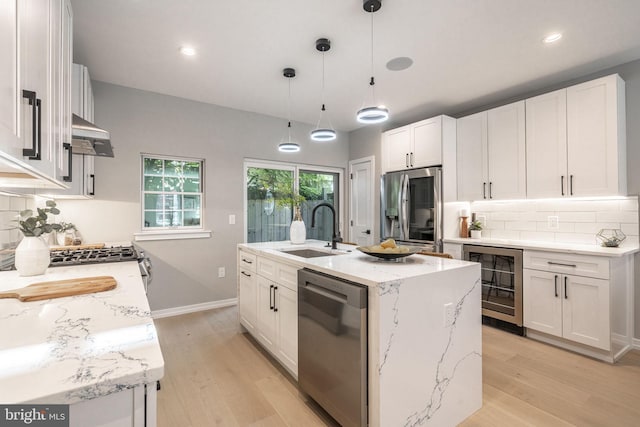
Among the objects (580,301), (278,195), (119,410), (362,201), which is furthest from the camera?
(362,201)

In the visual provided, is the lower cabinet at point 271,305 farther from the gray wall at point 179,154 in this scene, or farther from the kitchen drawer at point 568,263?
the kitchen drawer at point 568,263

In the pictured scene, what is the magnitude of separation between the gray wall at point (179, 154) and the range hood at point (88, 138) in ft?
4.69

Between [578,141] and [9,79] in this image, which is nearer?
[9,79]

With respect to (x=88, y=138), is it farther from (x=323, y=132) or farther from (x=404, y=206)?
(x=404, y=206)

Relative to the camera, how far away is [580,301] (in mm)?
2646

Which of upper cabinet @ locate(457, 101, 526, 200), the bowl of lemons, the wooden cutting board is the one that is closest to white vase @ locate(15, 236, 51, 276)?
the wooden cutting board

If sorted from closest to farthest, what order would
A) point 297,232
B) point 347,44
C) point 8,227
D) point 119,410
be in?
point 119,410 < point 8,227 < point 347,44 < point 297,232

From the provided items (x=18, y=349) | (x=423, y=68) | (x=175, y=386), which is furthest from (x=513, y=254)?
(x=18, y=349)

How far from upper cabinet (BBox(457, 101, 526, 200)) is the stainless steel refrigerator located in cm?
37

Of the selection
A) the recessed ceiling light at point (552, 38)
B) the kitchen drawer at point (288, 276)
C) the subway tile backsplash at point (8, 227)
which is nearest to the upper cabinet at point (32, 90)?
the subway tile backsplash at point (8, 227)

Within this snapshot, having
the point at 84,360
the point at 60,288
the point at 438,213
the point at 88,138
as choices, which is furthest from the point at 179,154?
the point at 84,360

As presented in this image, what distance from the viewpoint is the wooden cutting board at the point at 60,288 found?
122cm

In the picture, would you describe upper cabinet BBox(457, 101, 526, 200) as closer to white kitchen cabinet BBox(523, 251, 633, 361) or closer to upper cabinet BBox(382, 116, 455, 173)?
upper cabinet BBox(382, 116, 455, 173)

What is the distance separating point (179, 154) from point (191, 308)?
6.35 ft
